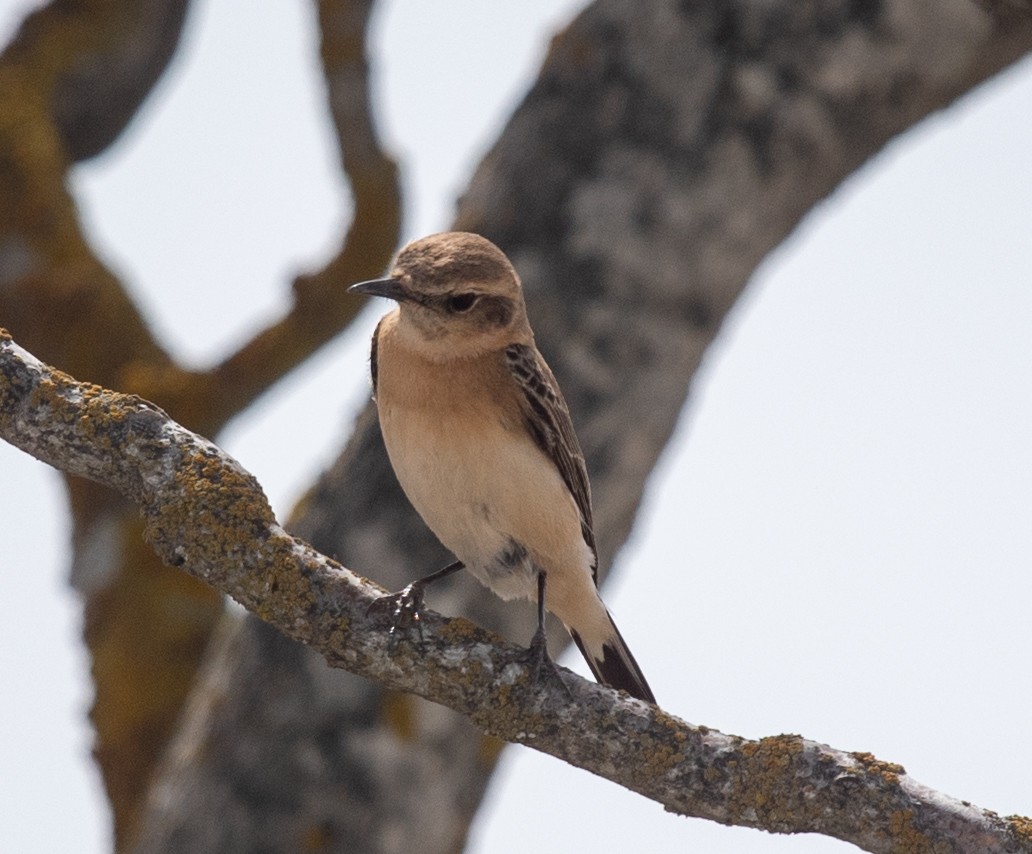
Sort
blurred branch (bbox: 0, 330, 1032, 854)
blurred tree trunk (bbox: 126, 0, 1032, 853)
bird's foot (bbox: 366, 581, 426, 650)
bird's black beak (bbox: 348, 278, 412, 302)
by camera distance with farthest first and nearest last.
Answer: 1. blurred tree trunk (bbox: 126, 0, 1032, 853)
2. bird's black beak (bbox: 348, 278, 412, 302)
3. bird's foot (bbox: 366, 581, 426, 650)
4. blurred branch (bbox: 0, 330, 1032, 854)

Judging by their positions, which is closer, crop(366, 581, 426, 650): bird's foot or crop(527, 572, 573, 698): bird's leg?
crop(366, 581, 426, 650): bird's foot

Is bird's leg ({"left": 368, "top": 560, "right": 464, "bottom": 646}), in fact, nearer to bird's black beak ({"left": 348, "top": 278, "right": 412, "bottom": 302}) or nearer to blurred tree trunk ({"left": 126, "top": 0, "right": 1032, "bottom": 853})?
bird's black beak ({"left": 348, "top": 278, "right": 412, "bottom": 302})

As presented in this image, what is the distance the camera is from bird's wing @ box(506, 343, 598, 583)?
6.83m

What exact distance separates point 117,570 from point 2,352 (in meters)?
5.74

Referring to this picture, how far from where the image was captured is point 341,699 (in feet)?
29.0

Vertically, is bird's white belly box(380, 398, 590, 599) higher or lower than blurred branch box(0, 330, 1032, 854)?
higher

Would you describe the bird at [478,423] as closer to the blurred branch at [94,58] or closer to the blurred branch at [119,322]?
the blurred branch at [119,322]

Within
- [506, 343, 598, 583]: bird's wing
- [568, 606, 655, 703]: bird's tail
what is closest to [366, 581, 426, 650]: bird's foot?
[506, 343, 598, 583]: bird's wing

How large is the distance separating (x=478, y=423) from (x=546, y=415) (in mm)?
438

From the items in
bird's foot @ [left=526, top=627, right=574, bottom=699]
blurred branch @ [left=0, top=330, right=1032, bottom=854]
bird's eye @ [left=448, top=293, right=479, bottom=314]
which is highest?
bird's eye @ [left=448, top=293, right=479, bottom=314]

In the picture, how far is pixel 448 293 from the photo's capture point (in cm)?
675

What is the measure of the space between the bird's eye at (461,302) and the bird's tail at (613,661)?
5.64 ft

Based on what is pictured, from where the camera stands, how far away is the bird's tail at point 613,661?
24.2 ft

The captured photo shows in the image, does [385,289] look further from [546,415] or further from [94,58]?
[94,58]
